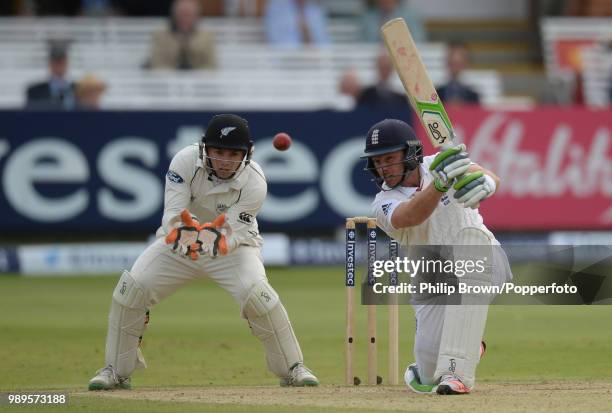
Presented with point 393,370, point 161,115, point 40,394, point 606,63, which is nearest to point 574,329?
point 393,370

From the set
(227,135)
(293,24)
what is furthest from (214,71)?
(227,135)

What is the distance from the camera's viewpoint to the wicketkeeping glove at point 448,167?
602cm

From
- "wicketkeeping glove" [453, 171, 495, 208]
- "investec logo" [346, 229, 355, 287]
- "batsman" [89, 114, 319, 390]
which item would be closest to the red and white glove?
→ "batsman" [89, 114, 319, 390]

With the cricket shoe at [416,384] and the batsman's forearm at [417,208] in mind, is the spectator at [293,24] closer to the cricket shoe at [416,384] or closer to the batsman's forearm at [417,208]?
the cricket shoe at [416,384]

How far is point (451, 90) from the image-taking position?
48.3 ft

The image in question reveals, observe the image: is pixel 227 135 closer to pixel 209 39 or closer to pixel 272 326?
pixel 272 326

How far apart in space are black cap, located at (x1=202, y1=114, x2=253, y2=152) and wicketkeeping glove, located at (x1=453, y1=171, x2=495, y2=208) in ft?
4.55

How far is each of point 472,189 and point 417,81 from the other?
0.75 metres

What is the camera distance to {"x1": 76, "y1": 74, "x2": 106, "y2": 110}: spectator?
13906 mm

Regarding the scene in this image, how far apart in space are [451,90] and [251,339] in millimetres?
5903

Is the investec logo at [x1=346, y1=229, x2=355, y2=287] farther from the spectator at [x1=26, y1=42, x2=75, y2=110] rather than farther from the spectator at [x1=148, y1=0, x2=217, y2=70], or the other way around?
the spectator at [x1=148, y1=0, x2=217, y2=70]

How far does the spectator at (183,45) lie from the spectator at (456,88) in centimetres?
271

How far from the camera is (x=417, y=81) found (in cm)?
654

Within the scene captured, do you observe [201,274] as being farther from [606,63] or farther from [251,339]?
[606,63]
